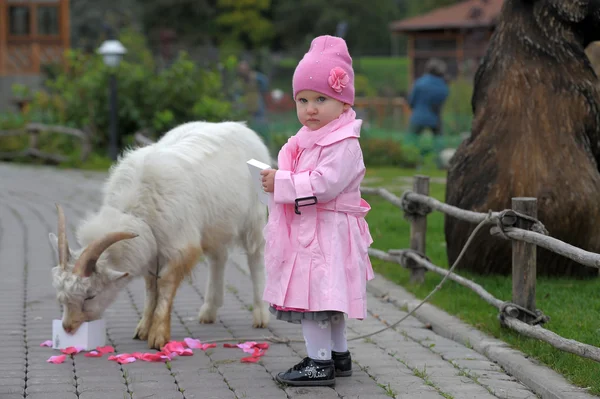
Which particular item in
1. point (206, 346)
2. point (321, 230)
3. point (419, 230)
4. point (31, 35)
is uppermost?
point (31, 35)

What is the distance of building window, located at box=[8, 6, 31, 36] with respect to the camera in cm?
3953

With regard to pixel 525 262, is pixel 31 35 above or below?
above

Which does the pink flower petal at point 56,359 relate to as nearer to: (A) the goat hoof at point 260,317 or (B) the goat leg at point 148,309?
(B) the goat leg at point 148,309

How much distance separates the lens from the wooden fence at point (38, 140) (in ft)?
66.2

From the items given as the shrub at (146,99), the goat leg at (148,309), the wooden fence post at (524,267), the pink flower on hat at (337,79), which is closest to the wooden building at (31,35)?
the shrub at (146,99)

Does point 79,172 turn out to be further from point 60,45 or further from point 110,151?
point 60,45

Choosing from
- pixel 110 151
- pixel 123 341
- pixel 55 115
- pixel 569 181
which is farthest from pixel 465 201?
pixel 55 115

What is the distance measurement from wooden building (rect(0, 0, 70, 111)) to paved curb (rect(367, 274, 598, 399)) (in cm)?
3162

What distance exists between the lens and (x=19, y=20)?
130 feet

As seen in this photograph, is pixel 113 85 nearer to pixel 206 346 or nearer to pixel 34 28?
pixel 206 346

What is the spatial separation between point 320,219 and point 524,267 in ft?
5.30

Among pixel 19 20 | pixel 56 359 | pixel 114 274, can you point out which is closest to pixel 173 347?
pixel 114 274

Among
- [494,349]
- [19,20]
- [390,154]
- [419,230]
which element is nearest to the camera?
[494,349]

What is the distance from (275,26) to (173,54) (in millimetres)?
23585
